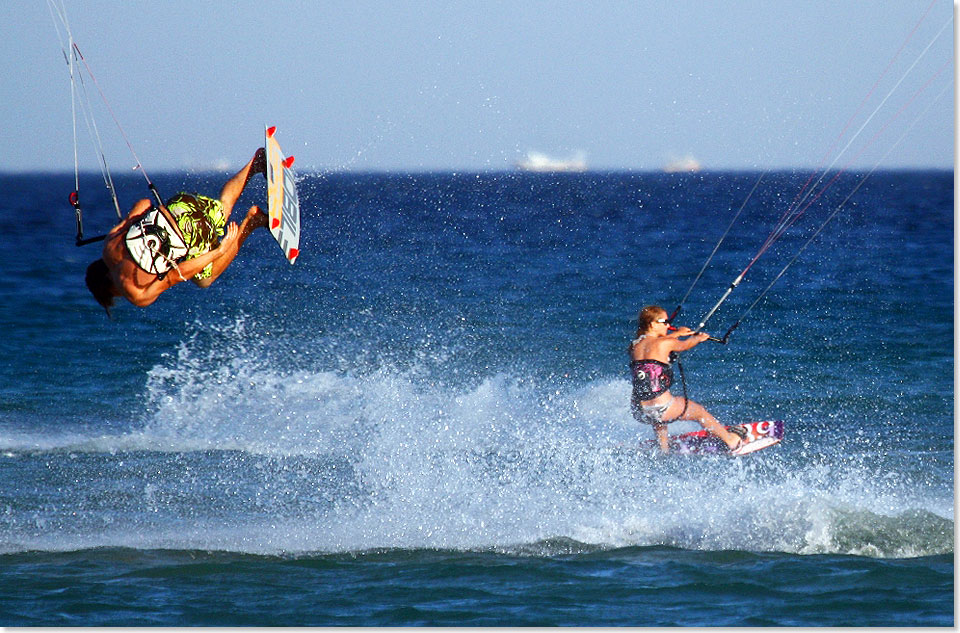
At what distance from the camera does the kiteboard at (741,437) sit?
5266 millimetres

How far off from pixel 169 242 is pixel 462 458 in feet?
7.55

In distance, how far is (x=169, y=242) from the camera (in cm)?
417

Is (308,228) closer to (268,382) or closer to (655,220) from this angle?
(655,220)

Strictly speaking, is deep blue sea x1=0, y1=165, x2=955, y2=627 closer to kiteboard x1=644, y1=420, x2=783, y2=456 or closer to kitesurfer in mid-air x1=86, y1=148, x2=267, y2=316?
kiteboard x1=644, y1=420, x2=783, y2=456

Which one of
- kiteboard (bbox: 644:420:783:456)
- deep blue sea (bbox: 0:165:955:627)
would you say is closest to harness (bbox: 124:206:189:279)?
deep blue sea (bbox: 0:165:955:627)

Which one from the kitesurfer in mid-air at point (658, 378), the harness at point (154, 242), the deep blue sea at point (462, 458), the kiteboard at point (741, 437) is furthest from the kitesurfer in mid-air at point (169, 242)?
the kiteboard at point (741, 437)

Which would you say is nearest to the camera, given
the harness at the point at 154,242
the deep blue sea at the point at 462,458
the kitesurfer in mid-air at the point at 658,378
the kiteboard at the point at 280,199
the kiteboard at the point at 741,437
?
the kiteboard at the point at 280,199

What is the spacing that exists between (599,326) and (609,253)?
614cm

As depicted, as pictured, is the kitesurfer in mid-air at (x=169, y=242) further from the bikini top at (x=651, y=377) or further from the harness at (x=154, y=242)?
the bikini top at (x=651, y=377)

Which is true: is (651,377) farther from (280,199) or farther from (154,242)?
(154,242)

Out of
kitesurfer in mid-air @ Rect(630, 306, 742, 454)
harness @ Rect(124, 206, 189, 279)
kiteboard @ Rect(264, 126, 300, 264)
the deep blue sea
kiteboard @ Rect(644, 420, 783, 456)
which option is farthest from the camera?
kiteboard @ Rect(644, 420, 783, 456)

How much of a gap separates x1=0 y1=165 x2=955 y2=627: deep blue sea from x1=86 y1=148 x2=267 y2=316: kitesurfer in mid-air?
3.96 ft

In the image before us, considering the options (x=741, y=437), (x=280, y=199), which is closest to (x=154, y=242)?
(x=280, y=199)

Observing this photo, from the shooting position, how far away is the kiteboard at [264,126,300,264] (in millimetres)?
4062
